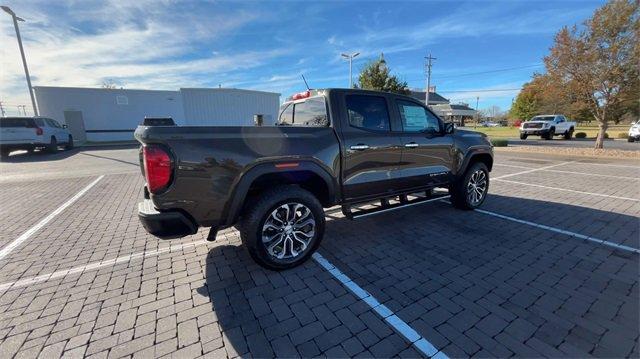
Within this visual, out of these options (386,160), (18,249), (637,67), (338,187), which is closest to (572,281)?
(386,160)

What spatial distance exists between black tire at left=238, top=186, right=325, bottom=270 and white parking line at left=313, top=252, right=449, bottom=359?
1.31 feet

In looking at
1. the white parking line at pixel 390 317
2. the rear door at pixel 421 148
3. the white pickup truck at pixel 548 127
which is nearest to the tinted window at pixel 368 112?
the rear door at pixel 421 148

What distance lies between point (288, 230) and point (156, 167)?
1437 mm

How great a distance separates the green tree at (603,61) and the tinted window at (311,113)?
1458 cm

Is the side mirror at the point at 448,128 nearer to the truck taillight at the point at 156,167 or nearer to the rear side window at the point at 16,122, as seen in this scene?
the truck taillight at the point at 156,167

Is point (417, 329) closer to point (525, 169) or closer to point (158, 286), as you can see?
point (158, 286)

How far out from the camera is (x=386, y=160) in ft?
12.8

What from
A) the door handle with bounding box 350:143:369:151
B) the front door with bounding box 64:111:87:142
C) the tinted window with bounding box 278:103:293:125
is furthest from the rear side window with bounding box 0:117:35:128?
the door handle with bounding box 350:143:369:151

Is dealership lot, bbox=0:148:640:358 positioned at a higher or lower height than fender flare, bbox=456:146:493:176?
lower

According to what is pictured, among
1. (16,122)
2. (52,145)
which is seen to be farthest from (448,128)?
(52,145)

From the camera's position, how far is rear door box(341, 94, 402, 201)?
3.57 metres

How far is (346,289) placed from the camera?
2.86 metres

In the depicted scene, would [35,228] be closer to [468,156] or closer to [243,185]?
[243,185]

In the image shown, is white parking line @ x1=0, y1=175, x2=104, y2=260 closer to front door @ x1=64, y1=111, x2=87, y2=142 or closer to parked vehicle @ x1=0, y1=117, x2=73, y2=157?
parked vehicle @ x1=0, y1=117, x2=73, y2=157
